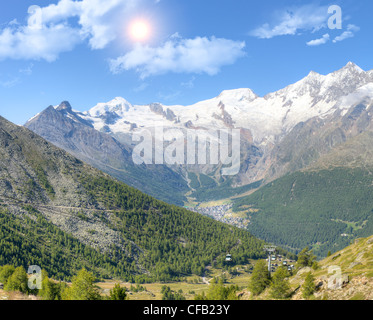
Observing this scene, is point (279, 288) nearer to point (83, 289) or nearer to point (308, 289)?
point (308, 289)

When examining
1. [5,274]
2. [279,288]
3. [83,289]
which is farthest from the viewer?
[5,274]

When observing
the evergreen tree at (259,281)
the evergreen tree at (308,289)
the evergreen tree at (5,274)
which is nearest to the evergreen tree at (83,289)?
the evergreen tree at (5,274)

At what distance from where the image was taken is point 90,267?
593 ft

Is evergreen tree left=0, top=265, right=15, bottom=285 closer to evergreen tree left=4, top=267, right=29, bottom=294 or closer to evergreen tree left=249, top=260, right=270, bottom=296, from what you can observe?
evergreen tree left=4, top=267, right=29, bottom=294

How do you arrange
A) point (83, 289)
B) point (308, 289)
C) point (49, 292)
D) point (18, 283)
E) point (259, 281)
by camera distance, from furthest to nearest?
1. point (259, 281)
2. point (18, 283)
3. point (49, 292)
4. point (83, 289)
5. point (308, 289)

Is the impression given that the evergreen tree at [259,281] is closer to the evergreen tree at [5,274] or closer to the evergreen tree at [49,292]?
the evergreen tree at [49,292]

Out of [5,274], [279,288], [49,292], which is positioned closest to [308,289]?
[279,288]
